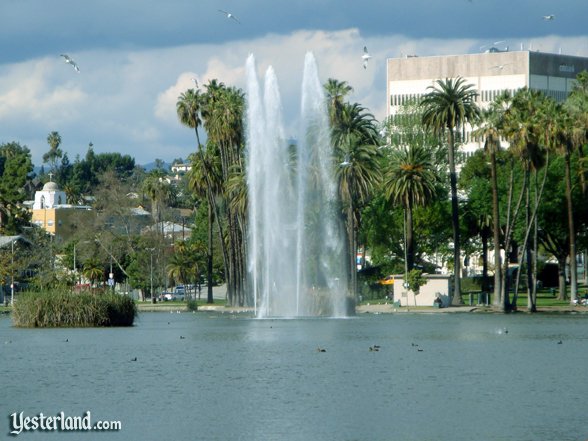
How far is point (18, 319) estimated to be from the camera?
274ft

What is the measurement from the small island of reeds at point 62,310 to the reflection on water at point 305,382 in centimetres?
90

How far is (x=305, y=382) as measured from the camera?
5209cm

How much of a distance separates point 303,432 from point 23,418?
9.16 meters

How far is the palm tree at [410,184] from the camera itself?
12862 centimetres

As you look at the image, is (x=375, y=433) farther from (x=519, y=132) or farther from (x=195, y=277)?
(x=195, y=277)

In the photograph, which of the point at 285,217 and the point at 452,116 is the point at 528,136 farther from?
the point at 285,217

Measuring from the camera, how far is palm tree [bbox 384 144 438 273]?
128625 mm

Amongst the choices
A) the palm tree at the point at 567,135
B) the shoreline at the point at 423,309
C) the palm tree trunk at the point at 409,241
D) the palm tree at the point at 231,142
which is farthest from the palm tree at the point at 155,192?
the palm tree at the point at 567,135

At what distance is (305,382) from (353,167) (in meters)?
76.0

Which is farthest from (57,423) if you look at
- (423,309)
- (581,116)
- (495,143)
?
(581,116)

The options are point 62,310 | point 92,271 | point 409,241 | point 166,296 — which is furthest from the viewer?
point 166,296

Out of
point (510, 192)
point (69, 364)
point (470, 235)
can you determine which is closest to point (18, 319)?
point (69, 364)

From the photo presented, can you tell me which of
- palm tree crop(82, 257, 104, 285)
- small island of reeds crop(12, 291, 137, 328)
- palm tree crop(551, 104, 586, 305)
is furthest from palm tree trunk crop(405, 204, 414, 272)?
small island of reeds crop(12, 291, 137, 328)

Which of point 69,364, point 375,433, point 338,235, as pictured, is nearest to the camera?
point 375,433
